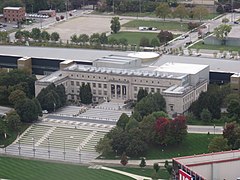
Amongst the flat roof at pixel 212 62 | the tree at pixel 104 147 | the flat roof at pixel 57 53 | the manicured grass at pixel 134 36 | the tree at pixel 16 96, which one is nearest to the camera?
the tree at pixel 104 147

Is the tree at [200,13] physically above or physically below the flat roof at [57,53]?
above

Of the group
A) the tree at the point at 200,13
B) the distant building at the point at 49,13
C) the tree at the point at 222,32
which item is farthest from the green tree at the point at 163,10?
the distant building at the point at 49,13

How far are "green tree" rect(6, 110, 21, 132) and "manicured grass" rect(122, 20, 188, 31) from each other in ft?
97.0

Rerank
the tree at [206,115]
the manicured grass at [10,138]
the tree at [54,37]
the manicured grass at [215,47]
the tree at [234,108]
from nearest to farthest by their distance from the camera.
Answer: the manicured grass at [10,138], the tree at [206,115], the tree at [234,108], the manicured grass at [215,47], the tree at [54,37]

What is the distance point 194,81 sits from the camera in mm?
45719

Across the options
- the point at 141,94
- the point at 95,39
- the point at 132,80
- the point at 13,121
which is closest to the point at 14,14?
the point at 95,39

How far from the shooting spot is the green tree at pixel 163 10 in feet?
237

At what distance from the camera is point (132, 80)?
4609 centimetres

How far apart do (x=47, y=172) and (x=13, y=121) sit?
566cm

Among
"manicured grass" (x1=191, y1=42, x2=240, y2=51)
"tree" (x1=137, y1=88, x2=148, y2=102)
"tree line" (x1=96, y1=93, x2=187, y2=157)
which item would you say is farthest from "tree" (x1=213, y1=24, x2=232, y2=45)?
"tree line" (x1=96, y1=93, x2=187, y2=157)

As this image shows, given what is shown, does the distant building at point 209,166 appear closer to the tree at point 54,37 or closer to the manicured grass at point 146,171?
the manicured grass at point 146,171

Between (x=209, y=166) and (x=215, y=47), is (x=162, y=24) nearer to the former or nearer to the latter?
(x=215, y=47)

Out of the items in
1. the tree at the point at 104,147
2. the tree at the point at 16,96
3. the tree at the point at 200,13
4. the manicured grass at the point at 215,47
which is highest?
the tree at the point at 200,13

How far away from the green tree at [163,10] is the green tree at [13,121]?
3290 centimetres
